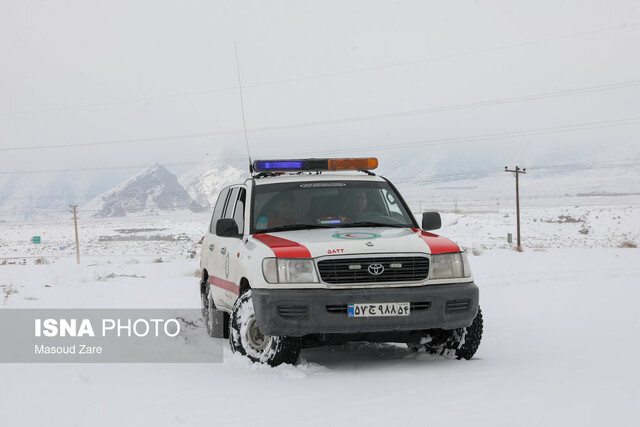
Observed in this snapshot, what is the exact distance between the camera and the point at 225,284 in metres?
7.75

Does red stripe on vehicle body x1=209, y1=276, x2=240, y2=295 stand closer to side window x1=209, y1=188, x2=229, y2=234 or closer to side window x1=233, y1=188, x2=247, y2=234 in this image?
side window x1=233, y1=188, x2=247, y2=234

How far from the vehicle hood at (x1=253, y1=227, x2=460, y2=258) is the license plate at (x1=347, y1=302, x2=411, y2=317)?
0.45 meters

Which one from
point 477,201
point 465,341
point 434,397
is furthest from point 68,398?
point 477,201

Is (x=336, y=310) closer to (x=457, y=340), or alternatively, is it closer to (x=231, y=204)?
(x=457, y=340)

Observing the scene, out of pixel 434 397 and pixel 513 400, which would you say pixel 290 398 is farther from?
pixel 513 400

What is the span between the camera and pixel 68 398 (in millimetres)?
5172

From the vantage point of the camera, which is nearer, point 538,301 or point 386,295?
point 386,295

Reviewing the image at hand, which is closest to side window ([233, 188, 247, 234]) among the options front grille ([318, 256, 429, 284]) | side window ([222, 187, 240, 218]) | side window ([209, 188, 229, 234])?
side window ([222, 187, 240, 218])

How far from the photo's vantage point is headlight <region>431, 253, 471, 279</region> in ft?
21.2

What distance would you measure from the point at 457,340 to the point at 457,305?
22.2 inches

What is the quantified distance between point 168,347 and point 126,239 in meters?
87.6

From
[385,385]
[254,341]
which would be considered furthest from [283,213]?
[385,385]

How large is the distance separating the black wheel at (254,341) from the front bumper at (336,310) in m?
0.22

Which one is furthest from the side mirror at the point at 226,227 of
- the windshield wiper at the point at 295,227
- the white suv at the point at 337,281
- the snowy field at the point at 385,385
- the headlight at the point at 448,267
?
the headlight at the point at 448,267
